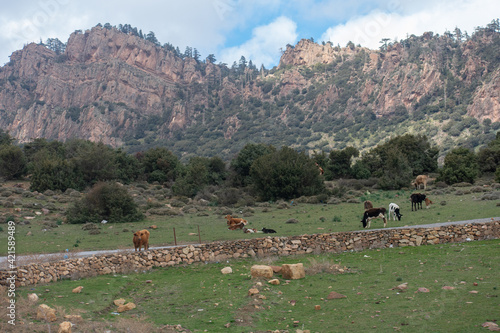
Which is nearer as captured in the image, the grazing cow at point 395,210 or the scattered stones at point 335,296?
the scattered stones at point 335,296

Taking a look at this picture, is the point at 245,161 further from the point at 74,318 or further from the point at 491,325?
the point at 491,325

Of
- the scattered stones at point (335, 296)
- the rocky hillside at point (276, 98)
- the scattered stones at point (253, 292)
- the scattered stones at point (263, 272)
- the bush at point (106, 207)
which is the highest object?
the rocky hillside at point (276, 98)

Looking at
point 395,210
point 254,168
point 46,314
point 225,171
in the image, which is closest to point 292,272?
point 46,314

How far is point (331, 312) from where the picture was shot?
11.1 meters

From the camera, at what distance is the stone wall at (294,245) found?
17.8m

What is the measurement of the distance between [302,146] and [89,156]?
7871cm

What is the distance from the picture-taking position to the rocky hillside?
4555 inches

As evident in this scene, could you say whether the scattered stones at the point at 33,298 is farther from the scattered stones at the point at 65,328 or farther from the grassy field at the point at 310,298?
the scattered stones at the point at 65,328

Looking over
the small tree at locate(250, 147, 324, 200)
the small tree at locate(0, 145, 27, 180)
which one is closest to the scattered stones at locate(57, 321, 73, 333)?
the small tree at locate(250, 147, 324, 200)

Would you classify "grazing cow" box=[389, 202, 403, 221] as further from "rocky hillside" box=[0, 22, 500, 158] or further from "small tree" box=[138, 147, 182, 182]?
"rocky hillside" box=[0, 22, 500, 158]

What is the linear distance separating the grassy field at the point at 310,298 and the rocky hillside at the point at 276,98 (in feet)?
275

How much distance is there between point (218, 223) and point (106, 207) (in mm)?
9512

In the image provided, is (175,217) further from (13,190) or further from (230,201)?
(13,190)

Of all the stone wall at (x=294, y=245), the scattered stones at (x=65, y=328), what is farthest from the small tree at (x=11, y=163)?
the scattered stones at (x=65, y=328)
